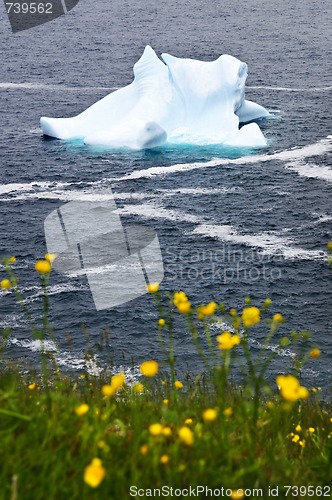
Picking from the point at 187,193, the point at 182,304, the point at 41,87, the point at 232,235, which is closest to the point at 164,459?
the point at 182,304

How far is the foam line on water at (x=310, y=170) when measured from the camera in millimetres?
72500

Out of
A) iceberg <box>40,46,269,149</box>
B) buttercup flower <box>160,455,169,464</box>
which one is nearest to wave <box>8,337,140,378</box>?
buttercup flower <box>160,455,169,464</box>

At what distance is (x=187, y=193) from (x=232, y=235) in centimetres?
955

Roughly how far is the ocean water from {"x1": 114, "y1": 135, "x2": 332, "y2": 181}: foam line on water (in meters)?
0.19

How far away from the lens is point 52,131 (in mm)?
84625

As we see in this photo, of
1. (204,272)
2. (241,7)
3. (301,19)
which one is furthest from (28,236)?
(241,7)

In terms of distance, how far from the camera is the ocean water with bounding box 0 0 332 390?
49.5 metres

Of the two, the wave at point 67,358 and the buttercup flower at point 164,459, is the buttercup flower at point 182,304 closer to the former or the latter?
the buttercup flower at point 164,459

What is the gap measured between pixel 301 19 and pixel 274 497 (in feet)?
508

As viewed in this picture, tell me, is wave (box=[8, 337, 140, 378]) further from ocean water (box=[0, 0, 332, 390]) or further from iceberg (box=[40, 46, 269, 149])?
iceberg (box=[40, 46, 269, 149])

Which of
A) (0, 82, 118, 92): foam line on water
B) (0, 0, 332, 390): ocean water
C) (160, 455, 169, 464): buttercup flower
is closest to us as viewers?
(160, 455, 169, 464): buttercup flower

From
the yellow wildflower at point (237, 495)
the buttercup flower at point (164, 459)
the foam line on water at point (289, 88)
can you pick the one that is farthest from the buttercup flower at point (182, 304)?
the foam line on water at point (289, 88)

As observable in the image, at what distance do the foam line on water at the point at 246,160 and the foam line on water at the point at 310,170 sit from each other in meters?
1.33

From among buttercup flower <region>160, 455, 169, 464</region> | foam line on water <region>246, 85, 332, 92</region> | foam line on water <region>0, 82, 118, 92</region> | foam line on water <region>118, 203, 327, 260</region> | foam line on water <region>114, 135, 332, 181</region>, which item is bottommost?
foam line on water <region>246, 85, 332, 92</region>
